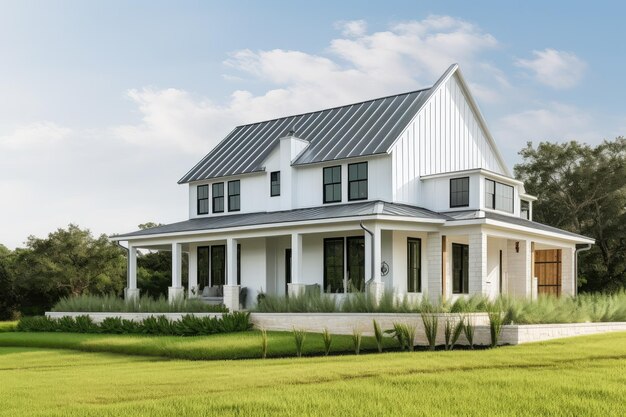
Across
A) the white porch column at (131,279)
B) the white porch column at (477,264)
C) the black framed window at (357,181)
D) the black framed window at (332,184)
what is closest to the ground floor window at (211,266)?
the white porch column at (131,279)

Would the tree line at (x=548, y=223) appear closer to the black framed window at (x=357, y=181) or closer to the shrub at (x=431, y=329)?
the black framed window at (x=357, y=181)

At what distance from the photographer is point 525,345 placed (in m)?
19.1

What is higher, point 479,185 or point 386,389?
point 479,185

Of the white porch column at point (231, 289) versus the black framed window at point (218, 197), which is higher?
the black framed window at point (218, 197)

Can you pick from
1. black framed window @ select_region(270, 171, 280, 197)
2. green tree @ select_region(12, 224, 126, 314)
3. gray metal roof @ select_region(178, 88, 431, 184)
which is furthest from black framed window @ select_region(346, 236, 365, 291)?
green tree @ select_region(12, 224, 126, 314)

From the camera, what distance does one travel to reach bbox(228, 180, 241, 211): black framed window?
33.0 metres

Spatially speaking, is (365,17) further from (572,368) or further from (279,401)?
(279,401)

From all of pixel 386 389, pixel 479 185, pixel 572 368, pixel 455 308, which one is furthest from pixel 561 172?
pixel 386 389

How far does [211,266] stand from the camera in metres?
32.2

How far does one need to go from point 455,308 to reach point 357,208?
642 centimetres

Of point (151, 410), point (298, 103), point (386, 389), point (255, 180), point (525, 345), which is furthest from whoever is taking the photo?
point (298, 103)

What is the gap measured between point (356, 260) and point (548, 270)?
1108 centimetres

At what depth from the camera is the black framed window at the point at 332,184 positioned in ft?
95.4

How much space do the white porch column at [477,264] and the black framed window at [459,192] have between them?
271 centimetres
